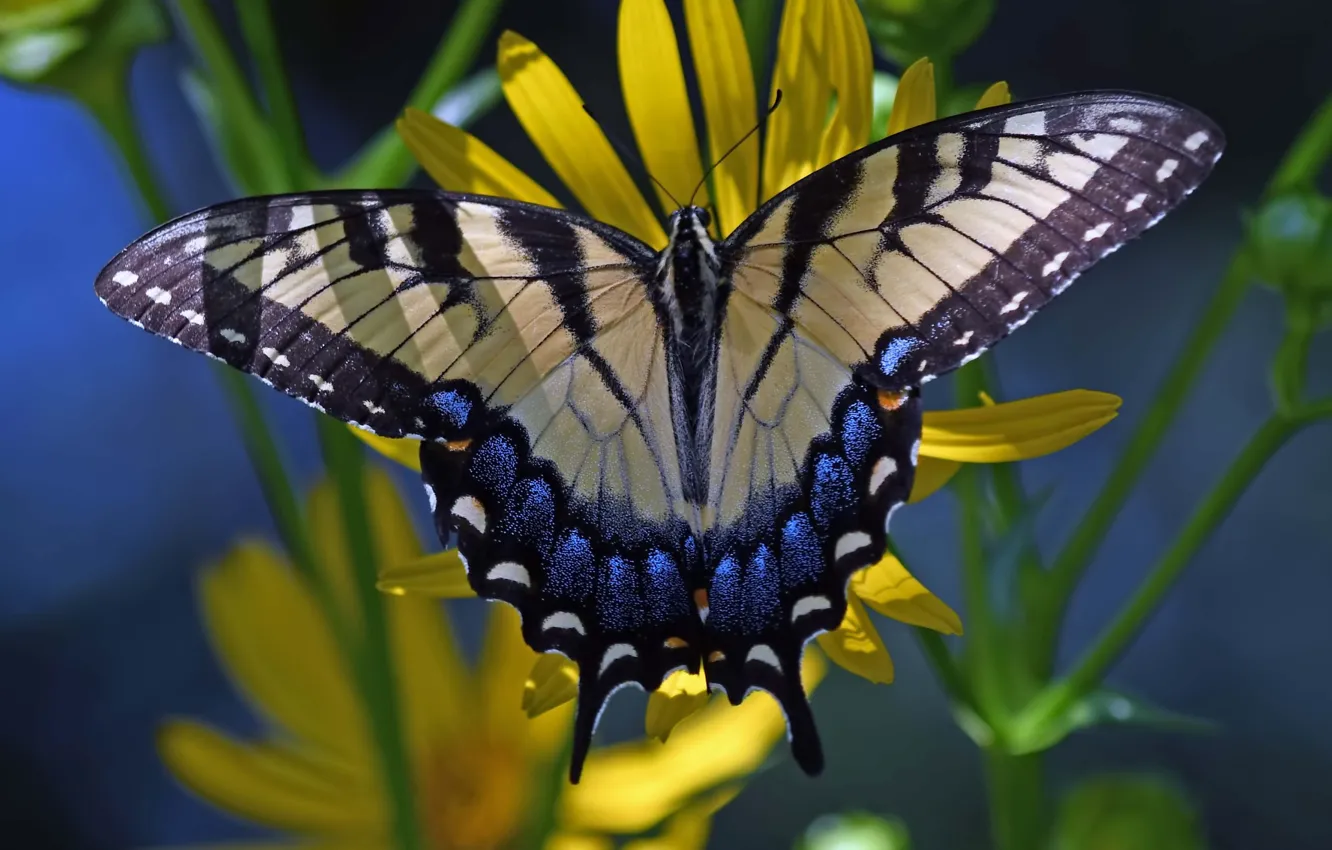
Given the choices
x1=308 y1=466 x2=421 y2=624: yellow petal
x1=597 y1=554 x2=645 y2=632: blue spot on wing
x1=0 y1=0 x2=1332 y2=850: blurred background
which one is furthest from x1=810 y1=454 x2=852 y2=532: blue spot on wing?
x1=0 y1=0 x2=1332 y2=850: blurred background

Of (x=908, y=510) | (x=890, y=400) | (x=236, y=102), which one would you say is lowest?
(x=908, y=510)

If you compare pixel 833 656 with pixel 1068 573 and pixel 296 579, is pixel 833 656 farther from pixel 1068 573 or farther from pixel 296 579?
pixel 296 579

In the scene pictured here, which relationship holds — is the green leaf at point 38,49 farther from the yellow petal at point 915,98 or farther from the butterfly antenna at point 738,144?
the yellow petal at point 915,98

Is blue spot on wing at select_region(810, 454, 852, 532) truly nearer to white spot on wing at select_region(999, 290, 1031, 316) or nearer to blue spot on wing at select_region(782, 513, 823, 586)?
blue spot on wing at select_region(782, 513, 823, 586)

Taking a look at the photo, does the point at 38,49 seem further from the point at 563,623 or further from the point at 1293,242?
the point at 1293,242

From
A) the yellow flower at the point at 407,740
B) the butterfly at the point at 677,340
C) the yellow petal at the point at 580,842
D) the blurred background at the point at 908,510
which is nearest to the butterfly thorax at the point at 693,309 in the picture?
the butterfly at the point at 677,340

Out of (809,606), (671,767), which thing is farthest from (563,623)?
(671,767)
